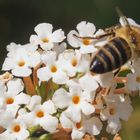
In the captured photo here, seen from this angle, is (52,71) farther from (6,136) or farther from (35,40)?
(6,136)

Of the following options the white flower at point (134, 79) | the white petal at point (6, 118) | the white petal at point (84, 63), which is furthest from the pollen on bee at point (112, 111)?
the white petal at point (6, 118)

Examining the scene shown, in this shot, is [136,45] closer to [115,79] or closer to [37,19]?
[115,79]

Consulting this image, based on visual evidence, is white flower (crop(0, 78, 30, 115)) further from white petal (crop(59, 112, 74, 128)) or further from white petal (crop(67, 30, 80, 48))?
white petal (crop(67, 30, 80, 48))

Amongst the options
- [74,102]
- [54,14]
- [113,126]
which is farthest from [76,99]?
[54,14]

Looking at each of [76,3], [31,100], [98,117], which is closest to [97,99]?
[98,117]

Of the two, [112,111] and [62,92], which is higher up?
[62,92]

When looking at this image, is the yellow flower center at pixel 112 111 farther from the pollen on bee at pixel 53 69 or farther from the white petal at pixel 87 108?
the pollen on bee at pixel 53 69
